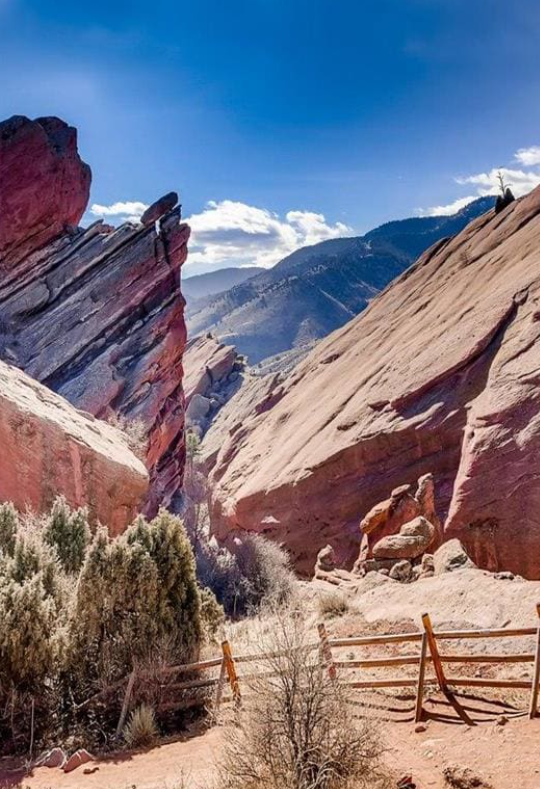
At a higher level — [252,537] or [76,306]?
[76,306]

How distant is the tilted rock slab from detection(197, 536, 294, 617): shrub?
154 cm

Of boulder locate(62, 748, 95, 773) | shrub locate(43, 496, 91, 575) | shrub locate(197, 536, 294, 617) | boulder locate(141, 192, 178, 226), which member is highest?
boulder locate(141, 192, 178, 226)

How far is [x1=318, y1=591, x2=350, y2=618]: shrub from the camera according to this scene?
1398cm

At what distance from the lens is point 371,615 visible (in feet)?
42.1

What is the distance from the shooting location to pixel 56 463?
52.2ft

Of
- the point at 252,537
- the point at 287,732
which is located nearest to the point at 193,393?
the point at 252,537

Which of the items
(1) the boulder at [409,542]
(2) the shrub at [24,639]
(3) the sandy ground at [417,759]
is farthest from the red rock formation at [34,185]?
(3) the sandy ground at [417,759]

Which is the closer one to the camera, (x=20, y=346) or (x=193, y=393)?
(x=20, y=346)

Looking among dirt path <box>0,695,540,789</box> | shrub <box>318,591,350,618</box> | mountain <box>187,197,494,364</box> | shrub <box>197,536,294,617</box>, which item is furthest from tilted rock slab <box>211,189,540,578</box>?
mountain <box>187,197,494,364</box>

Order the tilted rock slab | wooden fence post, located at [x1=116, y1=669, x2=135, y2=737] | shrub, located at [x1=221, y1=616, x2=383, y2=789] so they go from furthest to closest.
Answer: the tilted rock slab → wooden fence post, located at [x1=116, y1=669, x2=135, y2=737] → shrub, located at [x1=221, y1=616, x2=383, y2=789]

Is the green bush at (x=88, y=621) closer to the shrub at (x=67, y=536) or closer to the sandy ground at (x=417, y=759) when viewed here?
the shrub at (x=67, y=536)

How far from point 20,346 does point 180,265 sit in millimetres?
11482

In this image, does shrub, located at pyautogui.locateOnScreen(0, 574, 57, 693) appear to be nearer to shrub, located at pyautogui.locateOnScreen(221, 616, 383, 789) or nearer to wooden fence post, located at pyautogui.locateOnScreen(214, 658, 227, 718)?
wooden fence post, located at pyautogui.locateOnScreen(214, 658, 227, 718)

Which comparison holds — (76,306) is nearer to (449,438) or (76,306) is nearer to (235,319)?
(449,438)
